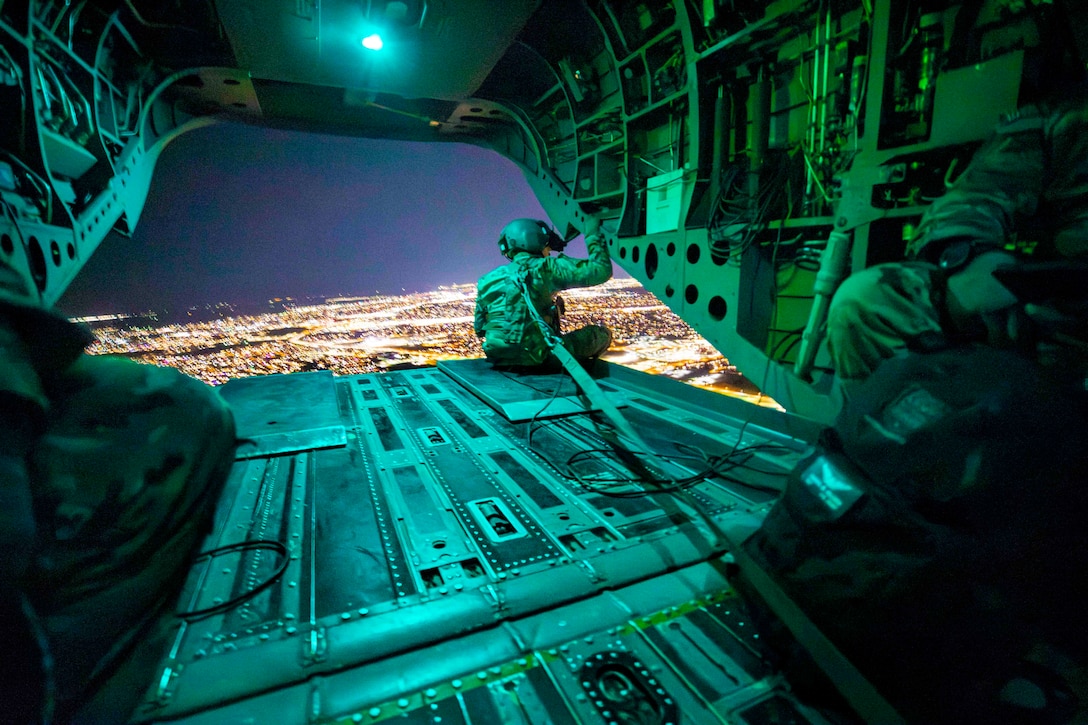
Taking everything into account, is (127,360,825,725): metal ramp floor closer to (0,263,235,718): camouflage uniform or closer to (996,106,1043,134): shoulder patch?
(0,263,235,718): camouflage uniform

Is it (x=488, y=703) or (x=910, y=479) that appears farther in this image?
(x=488, y=703)

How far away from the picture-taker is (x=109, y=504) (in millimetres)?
1141

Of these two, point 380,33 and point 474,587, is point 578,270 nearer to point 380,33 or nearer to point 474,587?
point 380,33

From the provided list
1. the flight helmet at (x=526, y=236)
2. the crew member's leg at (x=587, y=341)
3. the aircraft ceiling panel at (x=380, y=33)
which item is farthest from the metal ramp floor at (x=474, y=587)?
the aircraft ceiling panel at (x=380, y=33)

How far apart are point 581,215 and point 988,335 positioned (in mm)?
5102

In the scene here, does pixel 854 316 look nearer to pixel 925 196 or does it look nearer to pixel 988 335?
pixel 988 335

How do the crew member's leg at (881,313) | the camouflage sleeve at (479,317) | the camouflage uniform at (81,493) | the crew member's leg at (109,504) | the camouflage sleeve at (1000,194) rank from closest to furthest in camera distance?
the camouflage uniform at (81,493)
the crew member's leg at (109,504)
the crew member's leg at (881,313)
the camouflage sleeve at (1000,194)
the camouflage sleeve at (479,317)

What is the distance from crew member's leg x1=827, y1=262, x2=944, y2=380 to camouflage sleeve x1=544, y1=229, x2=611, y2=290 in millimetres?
2984

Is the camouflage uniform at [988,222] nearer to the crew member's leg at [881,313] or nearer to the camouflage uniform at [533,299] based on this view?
the crew member's leg at [881,313]

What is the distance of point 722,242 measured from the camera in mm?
3592

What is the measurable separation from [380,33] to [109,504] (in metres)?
4.84

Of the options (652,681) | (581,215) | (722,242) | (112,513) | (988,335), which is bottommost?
(652,681)

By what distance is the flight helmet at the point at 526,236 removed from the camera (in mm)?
4750

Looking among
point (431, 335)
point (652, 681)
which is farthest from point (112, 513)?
point (431, 335)
